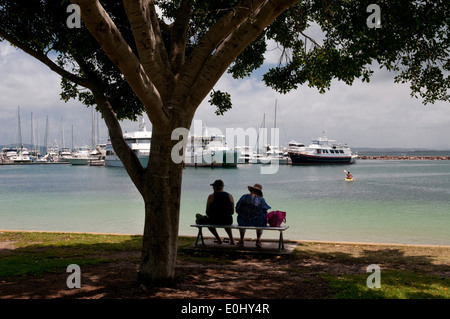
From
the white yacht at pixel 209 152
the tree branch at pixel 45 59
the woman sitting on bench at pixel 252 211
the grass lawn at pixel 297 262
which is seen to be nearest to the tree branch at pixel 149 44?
the tree branch at pixel 45 59

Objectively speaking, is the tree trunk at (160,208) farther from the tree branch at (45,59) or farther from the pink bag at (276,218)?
the pink bag at (276,218)

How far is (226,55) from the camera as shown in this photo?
19.1 feet

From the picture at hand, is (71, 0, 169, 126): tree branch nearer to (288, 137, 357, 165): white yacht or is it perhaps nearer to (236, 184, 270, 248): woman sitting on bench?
(236, 184, 270, 248): woman sitting on bench

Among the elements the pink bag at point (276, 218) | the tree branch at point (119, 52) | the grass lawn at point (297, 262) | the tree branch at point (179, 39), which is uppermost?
the tree branch at point (179, 39)

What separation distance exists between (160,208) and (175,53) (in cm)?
275

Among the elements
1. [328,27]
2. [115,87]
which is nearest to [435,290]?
[328,27]

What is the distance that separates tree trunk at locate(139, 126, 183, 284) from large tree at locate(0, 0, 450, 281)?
0.05ft

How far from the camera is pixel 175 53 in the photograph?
22.6 feet

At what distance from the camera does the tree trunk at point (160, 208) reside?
593 centimetres

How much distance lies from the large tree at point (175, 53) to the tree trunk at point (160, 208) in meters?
0.02

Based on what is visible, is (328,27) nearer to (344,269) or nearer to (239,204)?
(239,204)

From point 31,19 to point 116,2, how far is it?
6.11 feet

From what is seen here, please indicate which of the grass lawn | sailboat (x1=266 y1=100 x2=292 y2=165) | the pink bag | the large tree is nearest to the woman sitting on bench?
the pink bag

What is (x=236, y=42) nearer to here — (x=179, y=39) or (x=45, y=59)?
(x=179, y=39)
